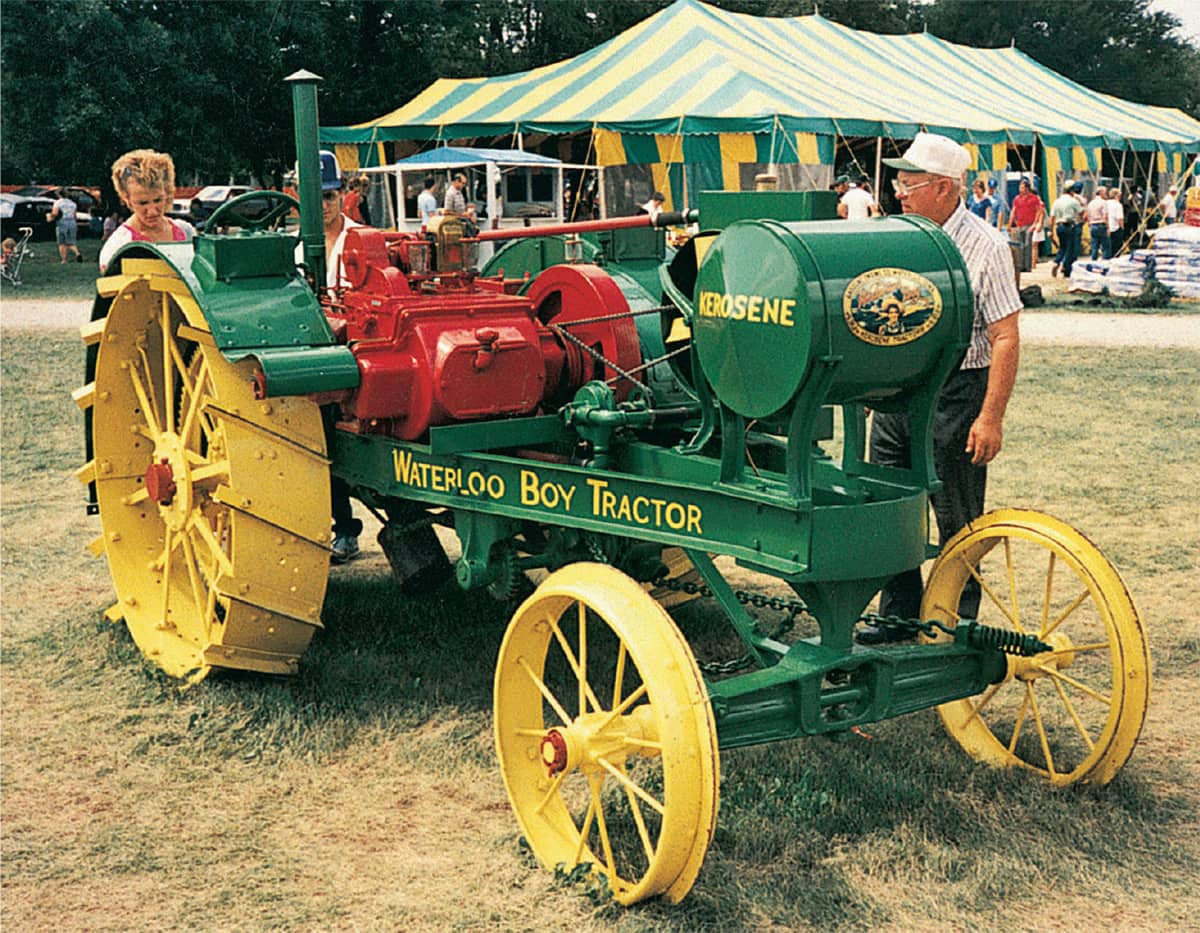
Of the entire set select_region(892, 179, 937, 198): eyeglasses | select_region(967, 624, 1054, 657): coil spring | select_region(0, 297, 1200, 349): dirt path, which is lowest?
select_region(0, 297, 1200, 349): dirt path

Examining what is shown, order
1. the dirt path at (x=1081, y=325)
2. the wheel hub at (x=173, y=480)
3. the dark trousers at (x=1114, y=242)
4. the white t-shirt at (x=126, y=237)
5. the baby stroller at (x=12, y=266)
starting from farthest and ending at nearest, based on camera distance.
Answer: the dark trousers at (x=1114, y=242), the baby stroller at (x=12, y=266), the dirt path at (x=1081, y=325), the white t-shirt at (x=126, y=237), the wheel hub at (x=173, y=480)

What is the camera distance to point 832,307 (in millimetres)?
Result: 2969

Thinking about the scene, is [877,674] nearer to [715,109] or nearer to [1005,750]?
[1005,750]

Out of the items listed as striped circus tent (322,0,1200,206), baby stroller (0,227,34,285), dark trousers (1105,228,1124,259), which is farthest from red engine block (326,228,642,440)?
dark trousers (1105,228,1124,259)

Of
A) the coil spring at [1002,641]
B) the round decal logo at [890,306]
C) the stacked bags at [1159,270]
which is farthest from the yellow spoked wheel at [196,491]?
the stacked bags at [1159,270]

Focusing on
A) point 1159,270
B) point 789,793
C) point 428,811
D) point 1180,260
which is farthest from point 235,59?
point 789,793

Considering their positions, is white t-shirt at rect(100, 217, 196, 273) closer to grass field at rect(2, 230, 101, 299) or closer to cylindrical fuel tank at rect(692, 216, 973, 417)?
cylindrical fuel tank at rect(692, 216, 973, 417)

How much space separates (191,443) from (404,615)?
111 cm

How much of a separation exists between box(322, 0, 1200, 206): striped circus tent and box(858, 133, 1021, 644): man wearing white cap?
1594 centimetres

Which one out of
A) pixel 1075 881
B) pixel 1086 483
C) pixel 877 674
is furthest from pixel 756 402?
pixel 1086 483

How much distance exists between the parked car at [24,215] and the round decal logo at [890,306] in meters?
35.3

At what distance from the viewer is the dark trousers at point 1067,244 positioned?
2150 cm

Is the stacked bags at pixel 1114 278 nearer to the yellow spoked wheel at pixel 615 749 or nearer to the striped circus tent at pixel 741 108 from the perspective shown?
the striped circus tent at pixel 741 108

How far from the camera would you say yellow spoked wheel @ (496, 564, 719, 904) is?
282 cm
